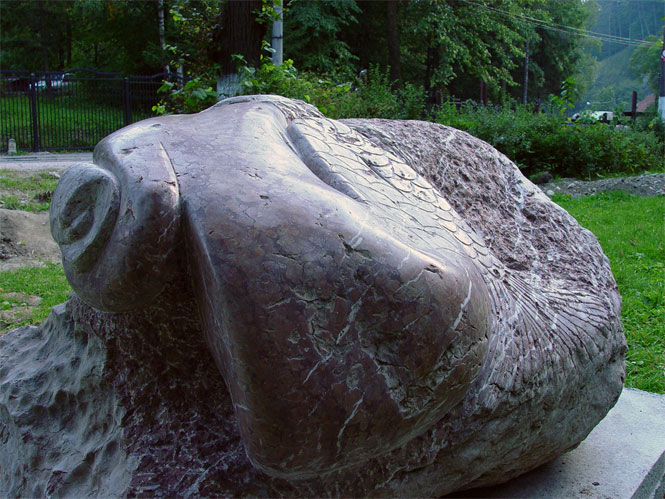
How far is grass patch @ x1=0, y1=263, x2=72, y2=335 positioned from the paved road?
182 inches

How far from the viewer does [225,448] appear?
5.59 feet

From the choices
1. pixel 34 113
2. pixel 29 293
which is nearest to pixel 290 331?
pixel 29 293

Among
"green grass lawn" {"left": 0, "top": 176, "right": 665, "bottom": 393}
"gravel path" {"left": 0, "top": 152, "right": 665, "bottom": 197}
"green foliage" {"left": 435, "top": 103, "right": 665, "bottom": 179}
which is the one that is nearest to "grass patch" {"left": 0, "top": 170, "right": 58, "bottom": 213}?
"green grass lawn" {"left": 0, "top": 176, "right": 665, "bottom": 393}

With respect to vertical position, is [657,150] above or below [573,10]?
below

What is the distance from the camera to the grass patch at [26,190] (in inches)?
289

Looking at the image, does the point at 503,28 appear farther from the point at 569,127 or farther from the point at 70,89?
the point at 70,89

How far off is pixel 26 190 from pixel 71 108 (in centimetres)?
873

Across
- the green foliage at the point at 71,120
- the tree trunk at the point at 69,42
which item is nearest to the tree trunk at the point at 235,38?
the green foliage at the point at 71,120

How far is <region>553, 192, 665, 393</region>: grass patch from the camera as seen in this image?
156 inches

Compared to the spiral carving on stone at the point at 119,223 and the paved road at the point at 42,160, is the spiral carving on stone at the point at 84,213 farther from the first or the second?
the paved road at the point at 42,160

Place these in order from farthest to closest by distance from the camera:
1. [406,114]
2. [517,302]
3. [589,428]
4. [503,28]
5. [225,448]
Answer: [503,28] < [406,114] < [589,428] < [517,302] < [225,448]

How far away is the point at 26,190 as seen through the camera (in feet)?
26.3

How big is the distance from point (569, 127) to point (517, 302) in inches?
407

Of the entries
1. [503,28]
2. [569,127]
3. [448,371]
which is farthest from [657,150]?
[448,371]
